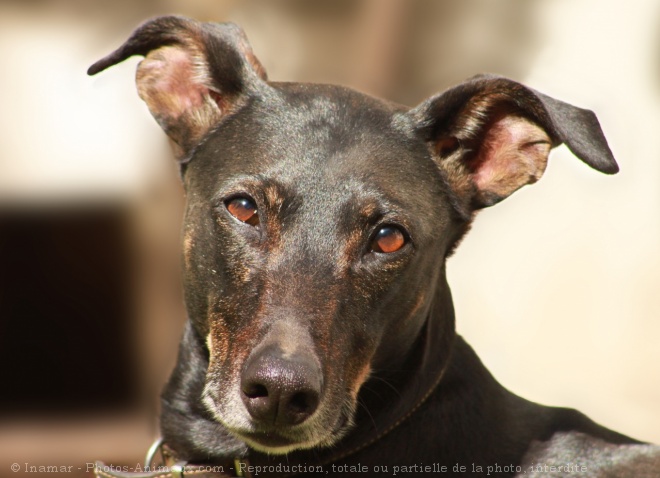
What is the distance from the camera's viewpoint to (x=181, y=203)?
26.6 feet

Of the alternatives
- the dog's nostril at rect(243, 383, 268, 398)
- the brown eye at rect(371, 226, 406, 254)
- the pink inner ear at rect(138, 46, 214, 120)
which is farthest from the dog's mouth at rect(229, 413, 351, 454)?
the pink inner ear at rect(138, 46, 214, 120)

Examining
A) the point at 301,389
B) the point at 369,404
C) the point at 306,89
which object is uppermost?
the point at 306,89

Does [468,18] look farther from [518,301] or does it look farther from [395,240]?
[395,240]

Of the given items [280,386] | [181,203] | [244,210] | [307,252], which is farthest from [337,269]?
[181,203]

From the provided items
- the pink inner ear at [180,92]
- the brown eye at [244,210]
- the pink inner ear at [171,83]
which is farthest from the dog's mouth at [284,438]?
the pink inner ear at [171,83]

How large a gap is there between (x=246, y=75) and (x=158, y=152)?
13.5ft

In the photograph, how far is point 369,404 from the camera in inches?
143

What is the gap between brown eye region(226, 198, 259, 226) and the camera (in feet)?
11.4

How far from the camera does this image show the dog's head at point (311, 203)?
10.5 feet

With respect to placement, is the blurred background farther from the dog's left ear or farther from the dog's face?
the dog's face

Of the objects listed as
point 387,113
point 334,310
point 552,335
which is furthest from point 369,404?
point 552,335

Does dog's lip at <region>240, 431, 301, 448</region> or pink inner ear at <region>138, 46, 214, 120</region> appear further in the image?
pink inner ear at <region>138, 46, 214, 120</region>

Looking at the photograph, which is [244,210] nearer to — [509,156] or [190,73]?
[190,73]

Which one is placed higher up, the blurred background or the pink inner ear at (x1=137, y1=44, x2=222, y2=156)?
the pink inner ear at (x1=137, y1=44, x2=222, y2=156)
